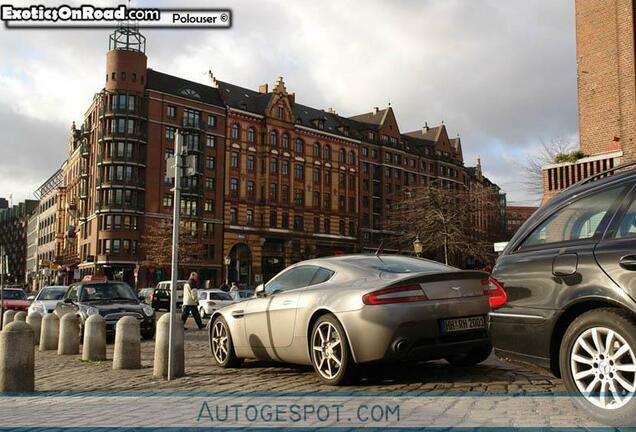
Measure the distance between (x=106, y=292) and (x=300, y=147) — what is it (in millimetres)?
65151

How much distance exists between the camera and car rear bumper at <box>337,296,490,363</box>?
21.2ft

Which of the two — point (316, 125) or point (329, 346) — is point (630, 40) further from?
point (316, 125)

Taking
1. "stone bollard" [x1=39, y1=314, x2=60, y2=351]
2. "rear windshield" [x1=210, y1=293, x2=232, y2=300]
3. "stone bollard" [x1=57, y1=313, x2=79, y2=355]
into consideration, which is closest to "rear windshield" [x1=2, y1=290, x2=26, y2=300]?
"rear windshield" [x1=210, y1=293, x2=232, y2=300]

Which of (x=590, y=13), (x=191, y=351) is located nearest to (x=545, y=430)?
(x=191, y=351)

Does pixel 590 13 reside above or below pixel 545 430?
above

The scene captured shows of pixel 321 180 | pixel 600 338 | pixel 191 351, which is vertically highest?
pixel 321 180

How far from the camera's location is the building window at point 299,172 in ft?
260

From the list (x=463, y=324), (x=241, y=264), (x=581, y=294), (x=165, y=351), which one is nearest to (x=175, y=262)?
(x=165, y=351)

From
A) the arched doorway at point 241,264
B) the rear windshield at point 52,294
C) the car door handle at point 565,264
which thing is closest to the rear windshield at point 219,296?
the rear windshield at point 52,294

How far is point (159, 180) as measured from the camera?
67812mm

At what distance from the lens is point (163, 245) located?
62156 mm

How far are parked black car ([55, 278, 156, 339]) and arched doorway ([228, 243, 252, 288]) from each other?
55538mm

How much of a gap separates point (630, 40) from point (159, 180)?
184 feet

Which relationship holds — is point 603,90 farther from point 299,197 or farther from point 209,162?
point 299,197
